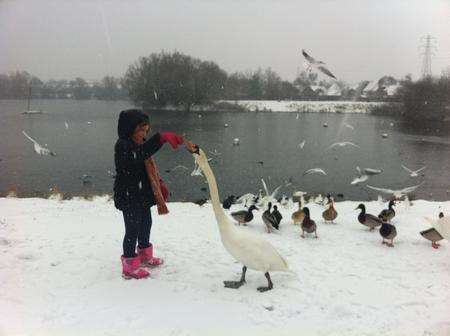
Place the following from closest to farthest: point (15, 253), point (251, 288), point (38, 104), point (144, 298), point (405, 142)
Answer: point (144, 298), point (251, 288), point (15, 253), point (405, 142), point (38, 104)

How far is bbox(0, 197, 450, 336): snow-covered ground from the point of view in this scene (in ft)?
12.9

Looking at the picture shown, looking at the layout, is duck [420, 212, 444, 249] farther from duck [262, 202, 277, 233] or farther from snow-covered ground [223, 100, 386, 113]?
snow-covered ground [223, 100, 386, 113]

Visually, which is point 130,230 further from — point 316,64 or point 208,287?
point 316,64

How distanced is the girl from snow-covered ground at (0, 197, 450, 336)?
0.33m

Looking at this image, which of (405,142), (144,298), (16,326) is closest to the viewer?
(16,326)

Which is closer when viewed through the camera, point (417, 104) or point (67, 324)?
point (67, 324)

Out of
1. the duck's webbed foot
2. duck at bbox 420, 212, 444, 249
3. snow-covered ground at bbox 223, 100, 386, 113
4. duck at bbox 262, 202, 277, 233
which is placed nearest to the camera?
the duck's webbed foot

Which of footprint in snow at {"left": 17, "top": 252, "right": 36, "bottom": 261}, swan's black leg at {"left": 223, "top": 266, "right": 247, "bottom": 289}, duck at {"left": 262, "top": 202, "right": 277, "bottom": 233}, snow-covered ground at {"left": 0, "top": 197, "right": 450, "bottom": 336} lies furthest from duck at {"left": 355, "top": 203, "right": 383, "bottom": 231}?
footprint in snow at {"left": 17, "top": 252, "right": 36, "bottom": 261}

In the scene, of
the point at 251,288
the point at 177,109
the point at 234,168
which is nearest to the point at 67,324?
the point at 251,288

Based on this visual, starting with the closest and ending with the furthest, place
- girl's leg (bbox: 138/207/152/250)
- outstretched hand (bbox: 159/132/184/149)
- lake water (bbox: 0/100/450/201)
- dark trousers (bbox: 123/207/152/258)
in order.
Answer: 1. outstretched hand (bbox: 159/132/184/149)
2. dark trousers (bbox: 123/207/152/258)
3. girl's leg (bbox: 138/207/152/250)
4. lake water (bbox: 0/100/450/201)

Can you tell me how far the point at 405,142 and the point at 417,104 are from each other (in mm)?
7082

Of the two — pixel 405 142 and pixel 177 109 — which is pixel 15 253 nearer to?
pixel 405 142

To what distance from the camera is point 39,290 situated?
4.56 meters

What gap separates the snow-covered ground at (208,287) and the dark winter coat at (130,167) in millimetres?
956
